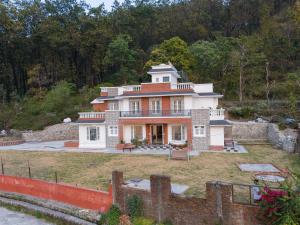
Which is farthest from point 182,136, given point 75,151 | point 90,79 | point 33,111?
point 90,79

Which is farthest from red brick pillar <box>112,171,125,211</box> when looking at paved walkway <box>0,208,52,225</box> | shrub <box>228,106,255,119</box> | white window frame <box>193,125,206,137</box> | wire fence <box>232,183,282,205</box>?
shrub <box>228,106,255,119</box>

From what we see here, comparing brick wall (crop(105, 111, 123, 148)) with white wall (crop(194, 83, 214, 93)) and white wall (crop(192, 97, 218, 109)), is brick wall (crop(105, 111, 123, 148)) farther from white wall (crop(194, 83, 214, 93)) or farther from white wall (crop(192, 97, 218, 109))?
white wall (crop(194, 83, 214, 93))

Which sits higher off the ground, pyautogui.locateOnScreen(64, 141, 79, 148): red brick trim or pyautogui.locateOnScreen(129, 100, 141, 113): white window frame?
pyautogui.locateOnScreen(129, 100, 141, 113): white window frame

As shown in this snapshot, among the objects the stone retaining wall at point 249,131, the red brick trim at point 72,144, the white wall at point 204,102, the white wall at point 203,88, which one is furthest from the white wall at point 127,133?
the stone retaining wall at point 249,131

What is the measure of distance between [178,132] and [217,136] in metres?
4.08

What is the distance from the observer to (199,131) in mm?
23047

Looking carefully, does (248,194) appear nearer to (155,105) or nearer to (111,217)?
(111,217)

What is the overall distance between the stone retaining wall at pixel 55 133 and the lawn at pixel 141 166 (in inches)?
348

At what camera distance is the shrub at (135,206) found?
10.4 m

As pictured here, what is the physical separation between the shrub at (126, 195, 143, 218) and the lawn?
2535 millimetres

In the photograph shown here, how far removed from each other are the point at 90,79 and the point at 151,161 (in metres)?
35.0

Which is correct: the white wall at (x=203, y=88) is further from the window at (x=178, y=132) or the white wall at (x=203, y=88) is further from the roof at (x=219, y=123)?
the roof at (x=219, y=123)

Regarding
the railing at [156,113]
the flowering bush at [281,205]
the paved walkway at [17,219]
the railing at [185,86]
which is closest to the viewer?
the flowering bush at [281,205]

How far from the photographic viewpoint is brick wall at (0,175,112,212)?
11430 millimetres
